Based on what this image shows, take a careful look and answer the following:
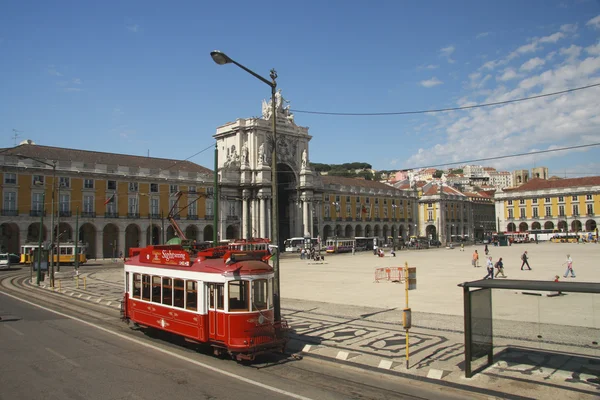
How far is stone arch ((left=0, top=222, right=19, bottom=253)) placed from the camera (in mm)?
57438

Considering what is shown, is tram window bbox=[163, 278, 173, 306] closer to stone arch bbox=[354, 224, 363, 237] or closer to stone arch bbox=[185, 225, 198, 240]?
stone arch bbox=[185, 225, 198, 240]

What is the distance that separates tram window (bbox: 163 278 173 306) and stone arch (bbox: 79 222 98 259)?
54.3 meters

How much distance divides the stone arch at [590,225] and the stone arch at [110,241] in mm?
99023

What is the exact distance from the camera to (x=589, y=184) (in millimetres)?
107375

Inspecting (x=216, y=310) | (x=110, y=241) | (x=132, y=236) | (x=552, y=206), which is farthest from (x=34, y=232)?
(x=552, y=206)

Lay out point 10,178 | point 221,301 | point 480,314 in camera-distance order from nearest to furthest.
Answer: point 480,314 < point 221,301 < point 10,178

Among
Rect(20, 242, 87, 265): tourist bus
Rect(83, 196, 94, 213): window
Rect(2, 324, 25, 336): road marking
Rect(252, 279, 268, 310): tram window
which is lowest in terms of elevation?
Rect(2, 324, 25, 336): road marking

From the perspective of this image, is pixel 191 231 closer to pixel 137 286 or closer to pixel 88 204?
pixel 88 204

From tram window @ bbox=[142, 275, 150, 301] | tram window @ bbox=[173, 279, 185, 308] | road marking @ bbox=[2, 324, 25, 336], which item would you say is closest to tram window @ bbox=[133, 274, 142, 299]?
tram window @ bbox=[142, 275, 150, 301]

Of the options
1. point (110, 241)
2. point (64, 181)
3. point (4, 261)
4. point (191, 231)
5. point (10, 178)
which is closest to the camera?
point (4, 261)

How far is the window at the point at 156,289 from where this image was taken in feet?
45.4

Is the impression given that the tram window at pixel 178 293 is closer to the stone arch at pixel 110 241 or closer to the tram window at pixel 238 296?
the tram window at pixel 238 296

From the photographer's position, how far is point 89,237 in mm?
63781

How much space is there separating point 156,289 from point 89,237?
55.3 meters
